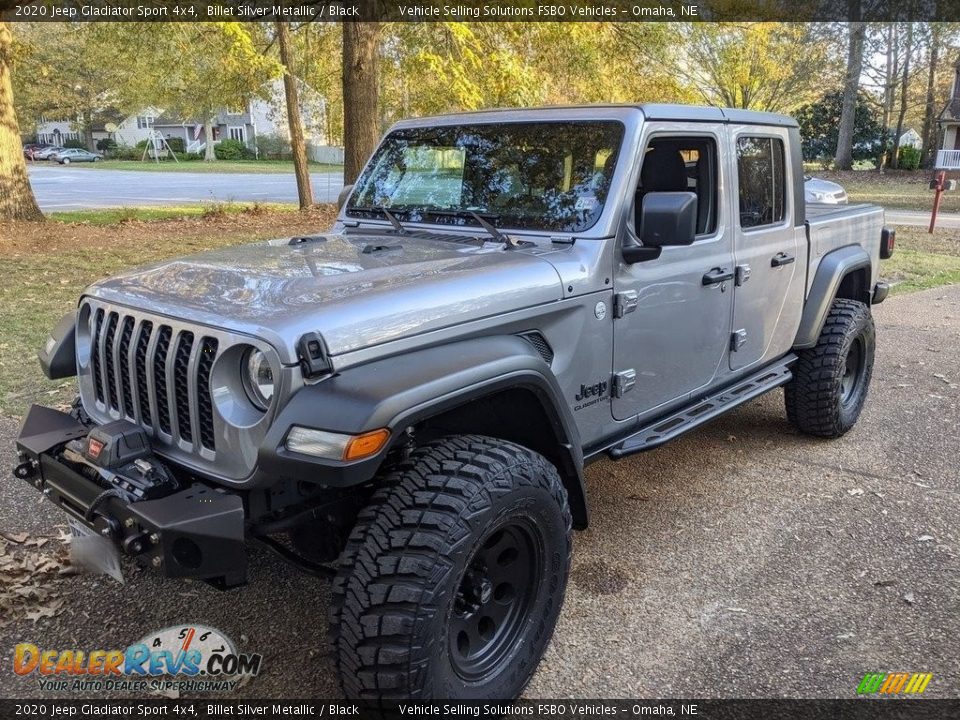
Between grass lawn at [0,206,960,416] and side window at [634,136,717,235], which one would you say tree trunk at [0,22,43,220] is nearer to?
grass lawn at [0,206,960,416]

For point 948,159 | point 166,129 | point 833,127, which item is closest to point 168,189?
point 948,159

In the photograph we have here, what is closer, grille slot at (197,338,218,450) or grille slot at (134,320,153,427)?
grille slot at (197,338,218,450)

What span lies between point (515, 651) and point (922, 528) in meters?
2.39

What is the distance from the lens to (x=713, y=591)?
11.2ft

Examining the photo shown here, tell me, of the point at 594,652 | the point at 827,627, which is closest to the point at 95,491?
the point at 594,652

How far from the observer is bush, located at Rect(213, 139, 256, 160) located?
55.2 meters

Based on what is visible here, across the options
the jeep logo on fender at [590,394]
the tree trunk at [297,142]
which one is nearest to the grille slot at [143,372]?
the jeep logo on fender at [590,394]

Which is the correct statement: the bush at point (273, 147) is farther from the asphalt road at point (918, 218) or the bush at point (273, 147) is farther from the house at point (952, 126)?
the asphalt road at point (918, 218)

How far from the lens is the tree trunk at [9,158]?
12945 mm

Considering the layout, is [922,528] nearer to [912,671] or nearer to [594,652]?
[912,671]

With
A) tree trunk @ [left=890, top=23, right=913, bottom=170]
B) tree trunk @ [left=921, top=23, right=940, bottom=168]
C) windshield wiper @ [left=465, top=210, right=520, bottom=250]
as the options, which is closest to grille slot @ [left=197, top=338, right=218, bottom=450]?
windshield wiper @ [left=465, top=210, right=520, bottom=250]

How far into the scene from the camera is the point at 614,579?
3.51 meters

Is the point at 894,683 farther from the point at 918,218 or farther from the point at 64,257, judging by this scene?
the point at 918,218

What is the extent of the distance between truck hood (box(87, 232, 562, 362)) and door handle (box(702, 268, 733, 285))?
100 cm
